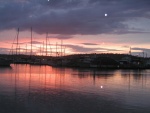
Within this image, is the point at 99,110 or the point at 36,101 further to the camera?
the point at 36,101

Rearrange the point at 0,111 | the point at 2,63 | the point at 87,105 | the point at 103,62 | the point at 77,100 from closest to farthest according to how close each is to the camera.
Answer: the point at 0,111
the point at 87,105
the point at 77,100
the point at 2,63
the point at 103,62

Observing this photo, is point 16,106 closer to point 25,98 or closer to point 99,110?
point 25,98

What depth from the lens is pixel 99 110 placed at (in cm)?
1994

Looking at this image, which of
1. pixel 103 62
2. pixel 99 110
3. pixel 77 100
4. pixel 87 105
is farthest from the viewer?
pixel 103 62

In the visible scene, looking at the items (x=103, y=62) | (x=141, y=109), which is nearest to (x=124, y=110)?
(x=141, y=109)

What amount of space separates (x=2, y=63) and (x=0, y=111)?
340 feet

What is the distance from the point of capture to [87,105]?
21.7 meters

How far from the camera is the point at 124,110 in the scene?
20109 mm

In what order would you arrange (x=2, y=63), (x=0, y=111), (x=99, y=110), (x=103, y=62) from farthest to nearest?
1. (x=103, y=62)
2. (x=2, y=63)
3. (x=99, y=110)
4. (x=0, y=111)

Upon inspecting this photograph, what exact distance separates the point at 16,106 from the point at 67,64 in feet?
418

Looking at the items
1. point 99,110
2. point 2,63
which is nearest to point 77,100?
point 99,110

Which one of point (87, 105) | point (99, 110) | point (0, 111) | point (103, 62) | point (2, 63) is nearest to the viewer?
point (0, 111)

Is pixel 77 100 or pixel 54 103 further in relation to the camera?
pixel 77 100

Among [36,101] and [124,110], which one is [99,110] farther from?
[36,101]
